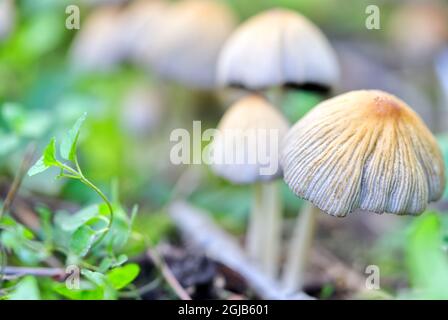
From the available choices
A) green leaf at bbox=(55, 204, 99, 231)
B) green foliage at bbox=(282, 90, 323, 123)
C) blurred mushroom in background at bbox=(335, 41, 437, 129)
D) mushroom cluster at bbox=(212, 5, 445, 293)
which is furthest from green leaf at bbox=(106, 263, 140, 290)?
blurred mushroom in background at bbox=(335, 41, 437, 129)

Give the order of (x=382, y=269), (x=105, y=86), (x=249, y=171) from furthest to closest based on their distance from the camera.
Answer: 1. (x=105, y=86)
2. (x=382, y=269)
3. (x=249, y=171)

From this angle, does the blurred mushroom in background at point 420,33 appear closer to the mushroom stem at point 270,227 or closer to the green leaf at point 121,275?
the mushroom stem at point 270,227

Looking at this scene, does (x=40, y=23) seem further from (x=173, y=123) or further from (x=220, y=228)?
(x=220, y=228)

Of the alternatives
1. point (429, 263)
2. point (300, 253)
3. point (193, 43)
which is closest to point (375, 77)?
point (193, 43)

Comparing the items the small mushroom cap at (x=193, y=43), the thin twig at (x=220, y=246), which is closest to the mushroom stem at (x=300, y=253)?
the thin twig at (x=220, y=246)

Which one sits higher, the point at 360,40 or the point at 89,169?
the point at 360,40

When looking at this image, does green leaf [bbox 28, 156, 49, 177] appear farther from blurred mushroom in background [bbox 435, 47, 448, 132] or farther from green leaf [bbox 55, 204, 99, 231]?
blurred mushroom in background [bbox 435, 47, 448, 132]
